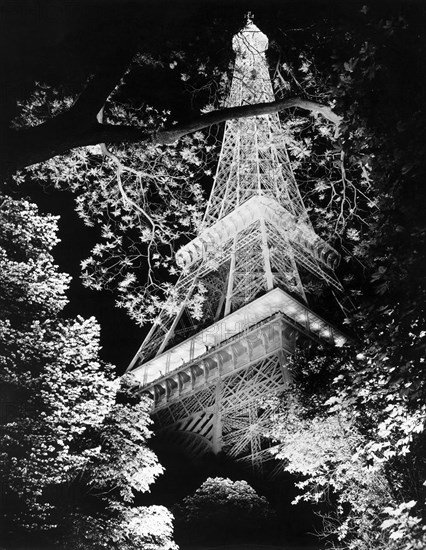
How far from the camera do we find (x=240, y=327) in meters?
17.7

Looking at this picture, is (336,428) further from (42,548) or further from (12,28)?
(12,28)

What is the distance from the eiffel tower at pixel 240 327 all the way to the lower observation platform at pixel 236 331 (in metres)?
0.03

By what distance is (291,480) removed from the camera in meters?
14.3

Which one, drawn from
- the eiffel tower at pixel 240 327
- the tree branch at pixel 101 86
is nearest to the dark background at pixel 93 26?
the tree branch at pixel 101 86

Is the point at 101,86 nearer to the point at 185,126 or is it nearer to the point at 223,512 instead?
the point at 185,126

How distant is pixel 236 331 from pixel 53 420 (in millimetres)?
9179

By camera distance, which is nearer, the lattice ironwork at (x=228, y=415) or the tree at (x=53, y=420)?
the tree at (x=53, y=420)

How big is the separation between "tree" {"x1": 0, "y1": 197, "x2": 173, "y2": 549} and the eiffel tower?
4.36 meters

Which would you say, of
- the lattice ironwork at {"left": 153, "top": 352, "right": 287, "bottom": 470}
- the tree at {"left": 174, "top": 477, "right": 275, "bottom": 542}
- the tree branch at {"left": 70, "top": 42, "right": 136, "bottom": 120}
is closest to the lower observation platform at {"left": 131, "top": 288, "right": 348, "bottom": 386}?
the lattice ironwork at {"left": 153, "top": 352, "right": 287, "bottom": 470}

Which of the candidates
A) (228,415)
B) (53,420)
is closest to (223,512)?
(228,415)

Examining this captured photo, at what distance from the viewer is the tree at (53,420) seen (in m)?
8.32

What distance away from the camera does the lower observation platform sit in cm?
1717

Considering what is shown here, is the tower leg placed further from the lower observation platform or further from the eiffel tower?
the lower observation platform

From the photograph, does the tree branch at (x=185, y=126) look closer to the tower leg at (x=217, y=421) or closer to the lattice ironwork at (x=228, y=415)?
the lattice ironwork at (x=228, y=415)
